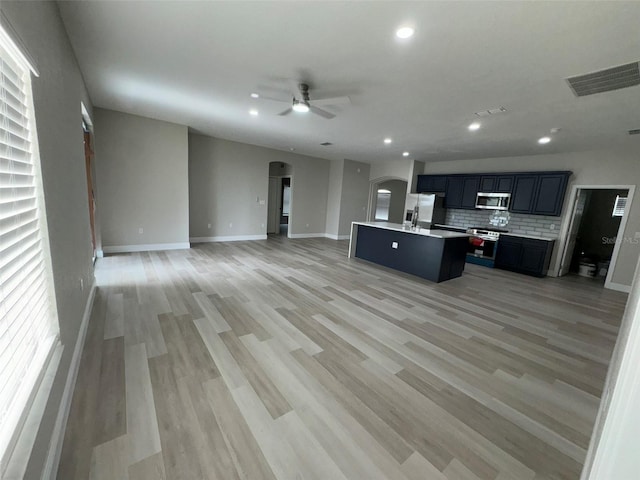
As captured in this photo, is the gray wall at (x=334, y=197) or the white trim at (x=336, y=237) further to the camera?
the white trim at (x=336, y=237)

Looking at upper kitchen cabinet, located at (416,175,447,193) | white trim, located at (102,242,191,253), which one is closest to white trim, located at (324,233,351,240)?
upper kitchen cabinet, located at (416,175,447,193)

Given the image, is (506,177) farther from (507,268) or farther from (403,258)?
(403,258)

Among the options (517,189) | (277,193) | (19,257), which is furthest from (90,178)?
(517,189)

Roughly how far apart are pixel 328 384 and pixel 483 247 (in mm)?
5938

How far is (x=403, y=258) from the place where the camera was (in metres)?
5.21

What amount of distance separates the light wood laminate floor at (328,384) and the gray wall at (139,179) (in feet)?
5.41

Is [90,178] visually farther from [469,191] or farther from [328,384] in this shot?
[469,191]

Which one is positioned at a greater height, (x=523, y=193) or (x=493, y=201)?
(x=523, y=193)

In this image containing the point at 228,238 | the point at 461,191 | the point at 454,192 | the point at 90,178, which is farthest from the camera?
the point at 228,238

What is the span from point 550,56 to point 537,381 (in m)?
2.83

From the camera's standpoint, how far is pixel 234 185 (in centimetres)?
722

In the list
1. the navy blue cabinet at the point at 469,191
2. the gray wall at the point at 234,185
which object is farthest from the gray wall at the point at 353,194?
the navy blue cabinet at the point at 469,191

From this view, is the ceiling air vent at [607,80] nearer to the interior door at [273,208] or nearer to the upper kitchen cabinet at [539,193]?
the upper kitchen cabinet at [539,193]

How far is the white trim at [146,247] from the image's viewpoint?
17.5ft
